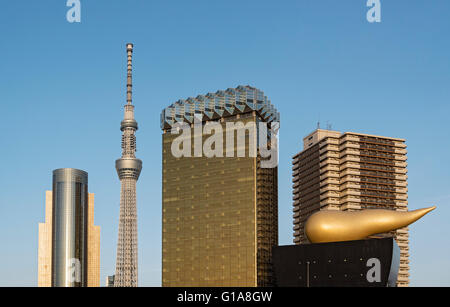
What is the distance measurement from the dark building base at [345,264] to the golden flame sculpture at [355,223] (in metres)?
1.97

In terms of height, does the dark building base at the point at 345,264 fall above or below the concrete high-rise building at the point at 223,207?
below

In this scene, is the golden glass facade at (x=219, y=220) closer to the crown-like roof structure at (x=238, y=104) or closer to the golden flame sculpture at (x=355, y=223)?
the crown-like roof structure at (x=238, y=104)

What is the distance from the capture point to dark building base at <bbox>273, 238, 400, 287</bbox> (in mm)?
92062

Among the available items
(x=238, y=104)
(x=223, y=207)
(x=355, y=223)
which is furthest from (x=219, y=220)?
(x=355, y=223)

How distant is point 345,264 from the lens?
93.5 m

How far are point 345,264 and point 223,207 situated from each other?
9399 cm

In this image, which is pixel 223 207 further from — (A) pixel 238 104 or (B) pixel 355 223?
(B) pixel 355 223

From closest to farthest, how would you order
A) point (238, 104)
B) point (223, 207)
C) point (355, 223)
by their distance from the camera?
point (355, 223), point (223, 207), point (238, 104)

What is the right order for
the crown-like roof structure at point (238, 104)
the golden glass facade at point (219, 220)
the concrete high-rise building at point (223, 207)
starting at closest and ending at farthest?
the golden glass facade at point (219, 220), the concrete high-rise building at point (223, 207), the crown-like roof structure at point (238, 104)

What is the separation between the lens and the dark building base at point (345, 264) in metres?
92.1

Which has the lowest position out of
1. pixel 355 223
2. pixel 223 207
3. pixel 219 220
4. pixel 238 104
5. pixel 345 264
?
pixel 345 264

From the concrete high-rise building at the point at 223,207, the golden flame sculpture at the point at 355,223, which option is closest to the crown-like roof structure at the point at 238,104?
the concrete high-rise building at the point at 223,207
